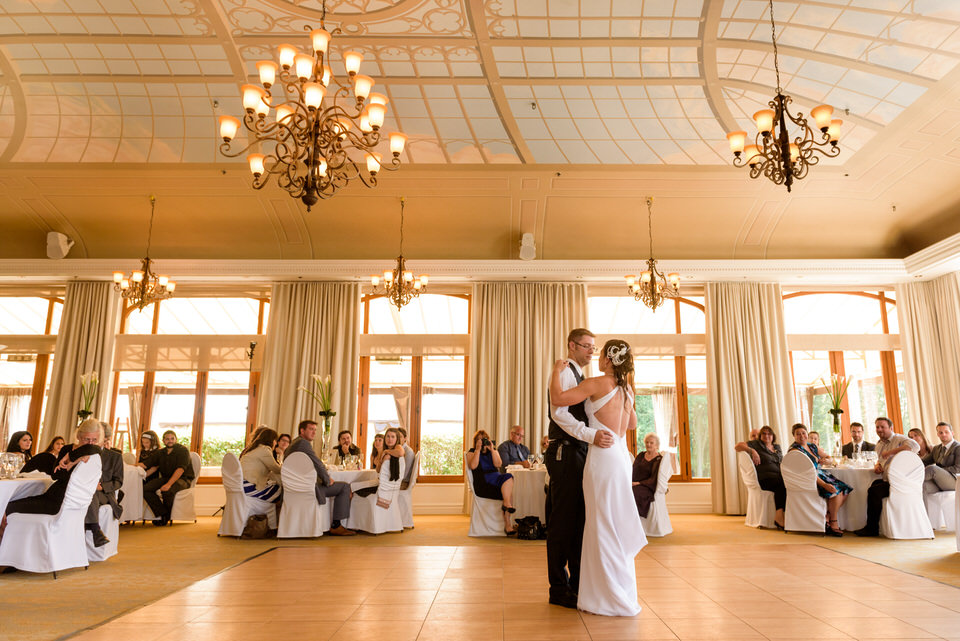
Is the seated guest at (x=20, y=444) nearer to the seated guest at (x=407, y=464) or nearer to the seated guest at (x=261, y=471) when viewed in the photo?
the seated guest at (x=261, y=471)

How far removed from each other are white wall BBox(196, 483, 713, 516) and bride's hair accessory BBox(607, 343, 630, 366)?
682cm

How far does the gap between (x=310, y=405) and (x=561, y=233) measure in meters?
4.53

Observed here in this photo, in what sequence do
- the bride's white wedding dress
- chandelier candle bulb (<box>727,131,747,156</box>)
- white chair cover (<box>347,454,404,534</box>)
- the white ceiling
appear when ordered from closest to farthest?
1. the bride's white wedding dress
2. chandelier candle bulb (<box>727,131,747,156</box>)
3. the white ceiling
4. white chair cover (<box>347,454,404,534</box>)

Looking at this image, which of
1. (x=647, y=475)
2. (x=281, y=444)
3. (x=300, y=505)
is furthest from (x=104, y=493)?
(x=647, y=475)

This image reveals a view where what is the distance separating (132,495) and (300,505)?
2.59m

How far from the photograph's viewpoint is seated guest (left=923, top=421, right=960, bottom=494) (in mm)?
6891

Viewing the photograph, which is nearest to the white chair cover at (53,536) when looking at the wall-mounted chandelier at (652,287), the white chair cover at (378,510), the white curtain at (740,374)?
the white chair cover at (378,510)

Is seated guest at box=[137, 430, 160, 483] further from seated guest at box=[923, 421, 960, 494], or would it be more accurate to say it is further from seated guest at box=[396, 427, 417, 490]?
seated guest at box=[923, 421, 960, 494]

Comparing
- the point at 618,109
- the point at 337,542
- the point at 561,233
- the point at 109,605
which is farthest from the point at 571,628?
the point at 561,233

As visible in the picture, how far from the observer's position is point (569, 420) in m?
3.59

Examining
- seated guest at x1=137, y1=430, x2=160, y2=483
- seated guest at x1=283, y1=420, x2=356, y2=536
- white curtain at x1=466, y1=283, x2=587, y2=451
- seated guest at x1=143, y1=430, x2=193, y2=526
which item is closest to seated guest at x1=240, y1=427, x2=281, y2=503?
seated guest at x1=283, y1=420, x2=356, y2=536

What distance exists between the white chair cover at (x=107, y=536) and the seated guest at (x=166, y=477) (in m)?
2.61

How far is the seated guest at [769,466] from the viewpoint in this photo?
24.9 ft

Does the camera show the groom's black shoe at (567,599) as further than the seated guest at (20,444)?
No
